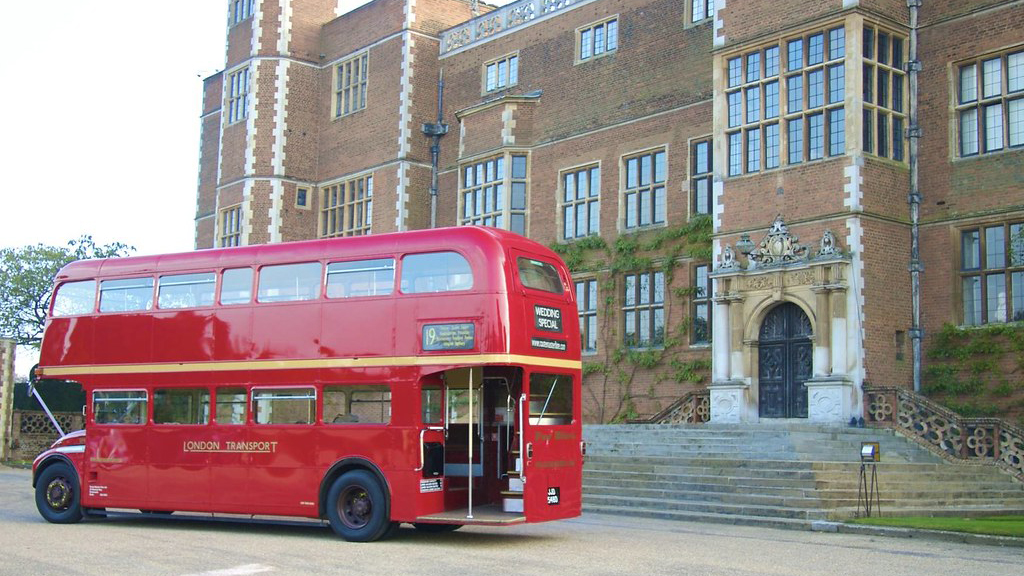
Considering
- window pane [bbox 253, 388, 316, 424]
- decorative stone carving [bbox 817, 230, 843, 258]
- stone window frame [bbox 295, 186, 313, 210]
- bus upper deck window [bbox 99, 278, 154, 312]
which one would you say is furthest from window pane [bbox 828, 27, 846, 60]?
stone window frame [bbox 295, 186, 313, 210]

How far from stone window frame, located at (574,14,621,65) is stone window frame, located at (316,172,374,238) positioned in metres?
8.05

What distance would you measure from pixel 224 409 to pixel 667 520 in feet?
21.4

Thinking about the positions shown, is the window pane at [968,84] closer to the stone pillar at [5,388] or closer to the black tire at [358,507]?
the black tire at [358,507]

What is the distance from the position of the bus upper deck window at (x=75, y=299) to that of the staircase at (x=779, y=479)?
8077 mm

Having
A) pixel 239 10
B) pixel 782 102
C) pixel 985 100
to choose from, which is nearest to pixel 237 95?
pixel 239 10

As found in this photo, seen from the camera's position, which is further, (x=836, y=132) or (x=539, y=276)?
(x=836, y=132)

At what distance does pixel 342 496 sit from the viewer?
14.4 metres

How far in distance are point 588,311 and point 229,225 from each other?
14.0 m

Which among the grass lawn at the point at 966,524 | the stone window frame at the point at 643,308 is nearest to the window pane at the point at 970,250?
the grass lawn at the point at 966,524

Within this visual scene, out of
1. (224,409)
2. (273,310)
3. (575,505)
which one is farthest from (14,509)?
(575,505)

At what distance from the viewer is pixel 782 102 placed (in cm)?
2258

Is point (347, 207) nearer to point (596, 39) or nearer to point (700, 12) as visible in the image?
point (596, 39)

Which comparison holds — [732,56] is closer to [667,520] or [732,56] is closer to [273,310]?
[667,520]

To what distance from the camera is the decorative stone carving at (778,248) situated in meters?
22.2
